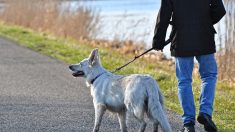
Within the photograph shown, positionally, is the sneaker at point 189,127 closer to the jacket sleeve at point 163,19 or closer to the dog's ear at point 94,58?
the jacket sleeve at point 163,19

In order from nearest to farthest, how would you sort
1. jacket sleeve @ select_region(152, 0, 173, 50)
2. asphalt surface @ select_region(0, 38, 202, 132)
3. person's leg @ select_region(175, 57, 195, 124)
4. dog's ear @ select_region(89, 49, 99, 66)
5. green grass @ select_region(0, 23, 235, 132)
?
jacket sleeve @ select_region(152, 0, 173, 50) → person's leg @ select_region(175, 57, 195, 124) → dog's ear @ select_region(89, 49, 99, 66) → asphalt surface @ select_region(0, 38, 202, 132) → green grass @ select_region(0, 23, 235, 132)

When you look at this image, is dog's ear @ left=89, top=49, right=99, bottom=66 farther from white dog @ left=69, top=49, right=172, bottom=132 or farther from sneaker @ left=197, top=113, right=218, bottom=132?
sneaker @ left=197, top=113, right=218, bottom=132

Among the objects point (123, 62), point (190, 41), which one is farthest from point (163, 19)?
point (123, 62)

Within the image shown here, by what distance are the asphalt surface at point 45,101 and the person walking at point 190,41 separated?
63 centimetres

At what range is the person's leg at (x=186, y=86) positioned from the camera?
8164mm

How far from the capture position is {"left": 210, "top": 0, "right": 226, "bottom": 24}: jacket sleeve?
Answer: 8195mm

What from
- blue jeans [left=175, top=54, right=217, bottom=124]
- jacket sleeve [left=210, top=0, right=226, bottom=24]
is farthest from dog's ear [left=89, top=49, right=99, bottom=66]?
jacket sleeve [left=210, top=0, right=226, bottom=24]

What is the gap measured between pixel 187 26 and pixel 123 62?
8.22 metres

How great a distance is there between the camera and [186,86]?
816 centimetres

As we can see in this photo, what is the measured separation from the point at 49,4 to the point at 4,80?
11.7 m

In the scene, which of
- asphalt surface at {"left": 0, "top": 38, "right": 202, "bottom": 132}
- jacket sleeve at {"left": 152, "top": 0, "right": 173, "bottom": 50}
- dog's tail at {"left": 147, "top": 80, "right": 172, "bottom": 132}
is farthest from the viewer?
asphalt surface at {"left": 0, "top": 38, "right": 202, "bottom": 132}

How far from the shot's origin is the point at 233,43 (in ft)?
42.2

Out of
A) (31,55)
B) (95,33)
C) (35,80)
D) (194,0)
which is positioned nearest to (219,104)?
(194,0)

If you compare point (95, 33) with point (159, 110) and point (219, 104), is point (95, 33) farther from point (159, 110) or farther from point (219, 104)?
point (159, 110)
